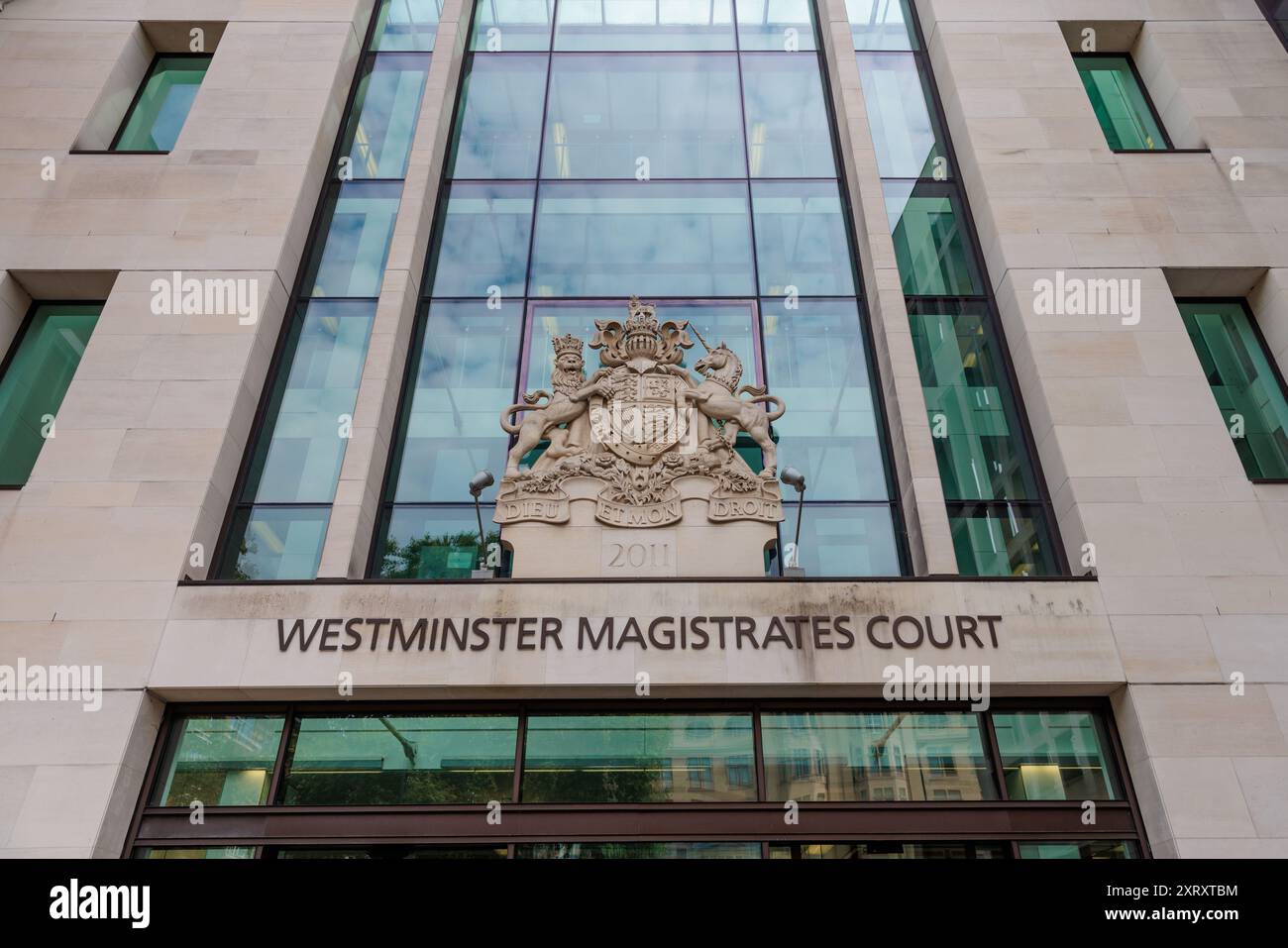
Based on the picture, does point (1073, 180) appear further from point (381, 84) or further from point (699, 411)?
point (381, 84)

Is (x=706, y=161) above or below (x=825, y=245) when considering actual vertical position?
above

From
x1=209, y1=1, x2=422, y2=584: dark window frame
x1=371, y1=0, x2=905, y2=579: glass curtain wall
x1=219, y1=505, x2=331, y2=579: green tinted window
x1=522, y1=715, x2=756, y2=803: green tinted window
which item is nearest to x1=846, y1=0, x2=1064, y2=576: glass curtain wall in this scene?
x1=371, y1=0, x2=905, y2=579: glass curtain wall

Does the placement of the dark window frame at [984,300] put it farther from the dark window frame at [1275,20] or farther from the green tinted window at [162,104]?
the green tinted window at [162,104]

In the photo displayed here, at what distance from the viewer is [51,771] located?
1009cm

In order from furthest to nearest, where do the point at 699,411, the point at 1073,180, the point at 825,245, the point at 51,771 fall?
the point at 825,245 → the point at 1073,180 → the point at 699,411 → the point at 51,771

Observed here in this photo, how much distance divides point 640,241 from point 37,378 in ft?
34.5

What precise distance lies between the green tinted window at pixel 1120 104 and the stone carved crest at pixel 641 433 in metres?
9.32

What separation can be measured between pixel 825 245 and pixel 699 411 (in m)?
5.05

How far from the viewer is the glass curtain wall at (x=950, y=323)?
1277 cm

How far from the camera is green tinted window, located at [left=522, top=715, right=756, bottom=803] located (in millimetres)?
10703

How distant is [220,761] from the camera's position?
36.0 ft

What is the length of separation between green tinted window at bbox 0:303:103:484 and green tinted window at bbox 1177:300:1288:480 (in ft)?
59.3

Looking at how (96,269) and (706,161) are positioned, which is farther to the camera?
(706,161)
